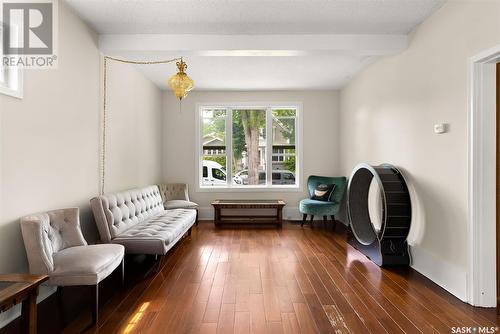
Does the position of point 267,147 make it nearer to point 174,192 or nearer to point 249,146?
point 249,146

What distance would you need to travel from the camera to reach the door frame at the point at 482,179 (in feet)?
8.21

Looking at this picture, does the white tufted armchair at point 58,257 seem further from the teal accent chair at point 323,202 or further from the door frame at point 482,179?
the teal accent chair at point 323,202

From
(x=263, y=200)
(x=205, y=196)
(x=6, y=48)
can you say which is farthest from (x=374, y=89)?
(x=6, y=48)

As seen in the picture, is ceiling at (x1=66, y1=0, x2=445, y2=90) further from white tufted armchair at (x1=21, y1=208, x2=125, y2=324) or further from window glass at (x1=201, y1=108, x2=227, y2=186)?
white tufted armchair at (x1=21, y1=208, x2=125, y2=324)

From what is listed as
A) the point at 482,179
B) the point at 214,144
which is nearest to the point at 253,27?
the point at 482,179

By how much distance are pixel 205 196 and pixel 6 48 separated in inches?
173

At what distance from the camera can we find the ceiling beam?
351 cm

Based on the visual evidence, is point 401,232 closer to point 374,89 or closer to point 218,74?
point 374,89

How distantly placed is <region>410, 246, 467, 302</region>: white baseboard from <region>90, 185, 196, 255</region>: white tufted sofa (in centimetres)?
287

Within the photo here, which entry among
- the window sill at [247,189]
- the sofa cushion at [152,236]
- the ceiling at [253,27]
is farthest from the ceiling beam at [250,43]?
the window sill at [247,189]

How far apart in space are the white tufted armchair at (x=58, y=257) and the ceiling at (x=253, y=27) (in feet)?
7.11

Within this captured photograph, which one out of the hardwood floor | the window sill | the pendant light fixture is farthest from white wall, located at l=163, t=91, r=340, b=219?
the pendant light fixture

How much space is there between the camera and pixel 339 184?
5.74 metres

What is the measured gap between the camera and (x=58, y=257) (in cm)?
229
